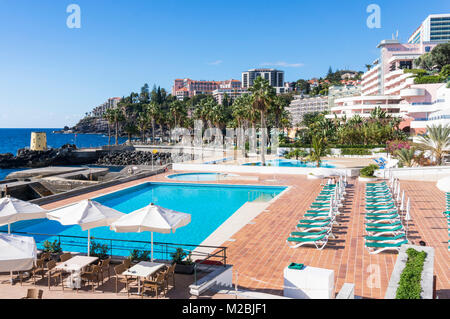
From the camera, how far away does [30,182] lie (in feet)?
103

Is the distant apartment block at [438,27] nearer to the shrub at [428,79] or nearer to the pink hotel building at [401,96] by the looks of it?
the pink hotel building at [401,96]

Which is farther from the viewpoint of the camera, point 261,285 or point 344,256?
point 344,256

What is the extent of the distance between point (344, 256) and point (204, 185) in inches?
677

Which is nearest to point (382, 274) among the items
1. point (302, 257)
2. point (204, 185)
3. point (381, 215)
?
point (302, 257)

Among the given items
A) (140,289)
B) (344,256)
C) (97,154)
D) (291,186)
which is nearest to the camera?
(140,289)

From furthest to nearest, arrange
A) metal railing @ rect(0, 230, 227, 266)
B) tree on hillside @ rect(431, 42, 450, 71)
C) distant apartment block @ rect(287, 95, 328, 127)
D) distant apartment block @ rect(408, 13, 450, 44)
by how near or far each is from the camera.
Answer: distant apartment block @ rect(287, 95, 328, 127), distant apartment block @ rect(408, 13, 450, 44), tree on hillside @ rect(431, 42, 450, 71), metal railing @ rect(0, 230, 227, 266)

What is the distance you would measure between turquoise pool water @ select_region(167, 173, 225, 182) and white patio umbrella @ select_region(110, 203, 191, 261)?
21.2 metres

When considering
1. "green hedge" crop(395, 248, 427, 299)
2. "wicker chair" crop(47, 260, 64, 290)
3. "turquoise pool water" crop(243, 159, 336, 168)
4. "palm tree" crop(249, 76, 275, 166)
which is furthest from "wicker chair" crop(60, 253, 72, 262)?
"turquoise pool water" crop(243, 159, 336, 168)

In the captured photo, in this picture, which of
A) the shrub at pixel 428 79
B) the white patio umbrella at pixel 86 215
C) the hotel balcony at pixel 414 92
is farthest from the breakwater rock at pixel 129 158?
the white patio umbrella at pixel 86 215

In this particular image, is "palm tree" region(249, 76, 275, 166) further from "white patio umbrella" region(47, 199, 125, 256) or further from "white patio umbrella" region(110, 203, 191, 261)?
"white patio umbrella" region(110, 203, 191, 261)

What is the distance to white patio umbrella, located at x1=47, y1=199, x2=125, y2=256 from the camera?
9.94m

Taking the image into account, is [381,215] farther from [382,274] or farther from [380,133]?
[380,133]

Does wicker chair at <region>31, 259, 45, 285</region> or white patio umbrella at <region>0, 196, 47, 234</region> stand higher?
white patio umbrella at <region>0, 196, 47, 234</region>

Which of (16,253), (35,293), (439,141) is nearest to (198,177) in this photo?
(439,141)
